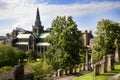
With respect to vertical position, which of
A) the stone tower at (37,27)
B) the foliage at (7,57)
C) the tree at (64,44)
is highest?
the stone tower at (37,27)

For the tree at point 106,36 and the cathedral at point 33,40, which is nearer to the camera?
the tree at point 106,36

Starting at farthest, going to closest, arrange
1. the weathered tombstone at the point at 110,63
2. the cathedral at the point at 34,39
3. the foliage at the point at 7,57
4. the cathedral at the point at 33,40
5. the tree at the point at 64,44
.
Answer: the cathedral at the point at 33,40
the cathedral at the point at 34,39
the foliage at the point at 7,57
the tree at the point at 64,44
the weathered tombstone at the point at 110,63

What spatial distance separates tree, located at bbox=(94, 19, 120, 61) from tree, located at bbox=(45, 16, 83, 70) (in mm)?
A: 6562

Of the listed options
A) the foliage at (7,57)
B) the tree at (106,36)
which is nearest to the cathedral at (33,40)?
the foliage at (7,57)

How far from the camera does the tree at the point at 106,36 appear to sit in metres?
53.8

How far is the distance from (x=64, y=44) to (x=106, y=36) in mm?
11834

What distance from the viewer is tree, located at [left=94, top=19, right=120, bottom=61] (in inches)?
2120

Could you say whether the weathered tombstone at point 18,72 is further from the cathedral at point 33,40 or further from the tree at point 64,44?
the cathedral at point 33,40

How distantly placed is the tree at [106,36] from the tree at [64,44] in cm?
656

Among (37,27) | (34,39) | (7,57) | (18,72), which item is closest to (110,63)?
(18,72)

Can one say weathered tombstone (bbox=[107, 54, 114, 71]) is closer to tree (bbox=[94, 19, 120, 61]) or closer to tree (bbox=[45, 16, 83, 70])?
tree (bbox=[45, 16, 83, 70])

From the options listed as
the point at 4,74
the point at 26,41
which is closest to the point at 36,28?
the point at 26,41

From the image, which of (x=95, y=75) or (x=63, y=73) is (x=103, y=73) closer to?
(x=95, y=75)

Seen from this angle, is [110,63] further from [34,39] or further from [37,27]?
[37,27]
